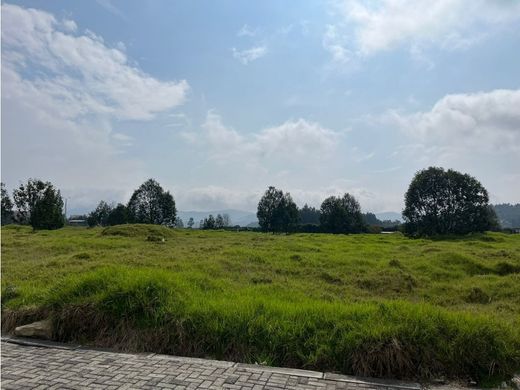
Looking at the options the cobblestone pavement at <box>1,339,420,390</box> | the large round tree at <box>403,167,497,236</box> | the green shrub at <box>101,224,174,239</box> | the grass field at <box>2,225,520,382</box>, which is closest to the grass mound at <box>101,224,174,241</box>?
the green shrub at <box>101,224,174,239</box>

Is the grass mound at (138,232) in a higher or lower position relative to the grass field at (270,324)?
higher

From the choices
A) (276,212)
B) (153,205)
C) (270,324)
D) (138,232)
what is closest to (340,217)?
(276,212)

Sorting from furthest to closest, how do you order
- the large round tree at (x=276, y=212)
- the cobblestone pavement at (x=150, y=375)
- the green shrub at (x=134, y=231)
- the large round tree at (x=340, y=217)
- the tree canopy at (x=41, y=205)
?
the large round tree at (x=276, y=212)
the large round tree at (x=340, y=217)
the tree canopy at (x=41, y=205)
the green shrub at (x=134, y=231)
the cobblestone pavement at (x=150, y=375)

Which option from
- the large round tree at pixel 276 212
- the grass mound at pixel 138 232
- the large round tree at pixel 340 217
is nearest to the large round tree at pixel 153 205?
the large round tree at pixel 276 212

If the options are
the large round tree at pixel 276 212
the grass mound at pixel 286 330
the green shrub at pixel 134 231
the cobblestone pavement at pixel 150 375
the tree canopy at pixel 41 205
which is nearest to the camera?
the cobblestone pavement at pixel 150 375

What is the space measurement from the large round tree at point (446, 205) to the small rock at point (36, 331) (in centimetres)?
4290

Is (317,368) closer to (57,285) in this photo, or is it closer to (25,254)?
(57,285)

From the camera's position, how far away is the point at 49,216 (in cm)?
4347

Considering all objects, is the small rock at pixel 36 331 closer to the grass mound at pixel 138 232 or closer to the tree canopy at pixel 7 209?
the grass mound at pixel 138 232

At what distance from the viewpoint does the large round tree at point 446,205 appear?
146 feet

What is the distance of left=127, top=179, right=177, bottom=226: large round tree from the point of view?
57156mm

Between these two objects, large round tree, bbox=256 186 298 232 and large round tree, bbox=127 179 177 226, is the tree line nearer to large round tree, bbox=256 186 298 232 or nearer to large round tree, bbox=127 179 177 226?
large round tree, bbox=127 179 177 226

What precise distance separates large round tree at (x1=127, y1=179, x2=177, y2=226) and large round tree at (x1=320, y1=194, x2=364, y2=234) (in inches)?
842

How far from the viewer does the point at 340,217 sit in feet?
183
